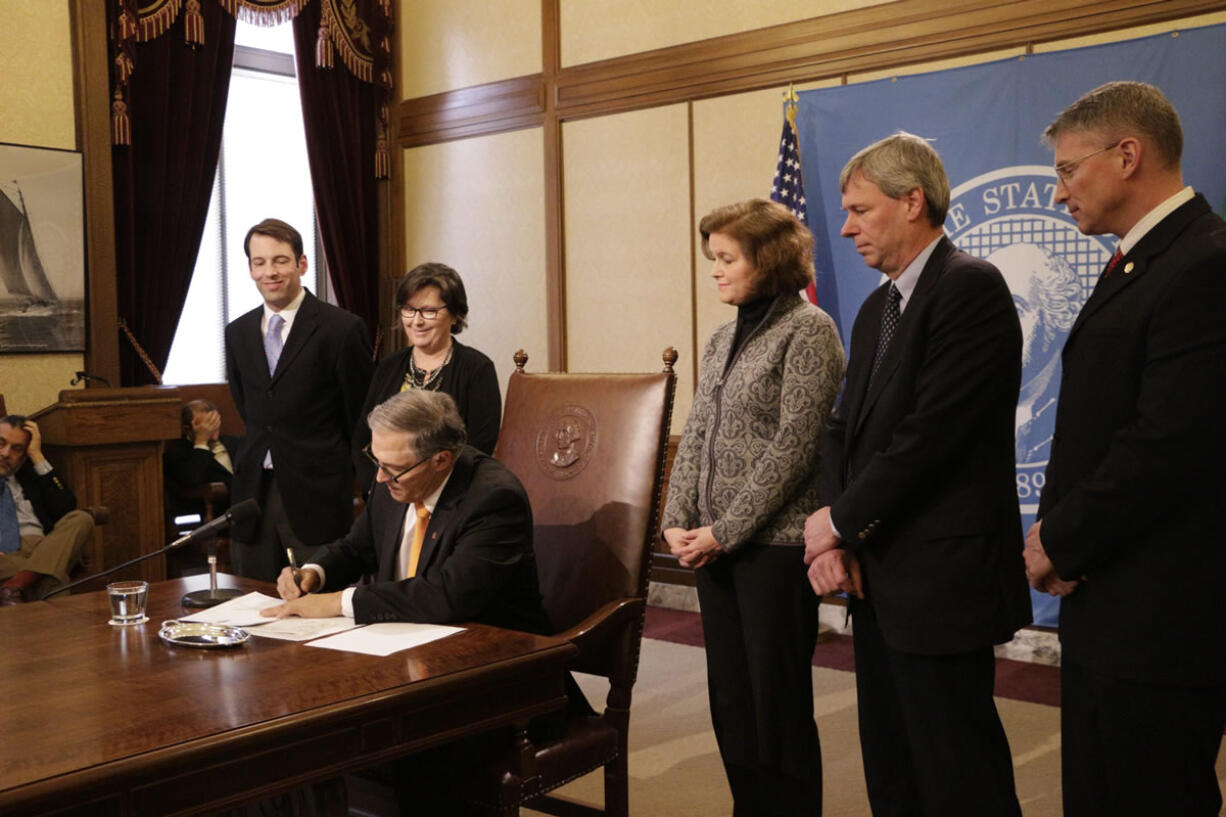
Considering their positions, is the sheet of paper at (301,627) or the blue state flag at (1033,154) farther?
the blue state flag at (1033,154)

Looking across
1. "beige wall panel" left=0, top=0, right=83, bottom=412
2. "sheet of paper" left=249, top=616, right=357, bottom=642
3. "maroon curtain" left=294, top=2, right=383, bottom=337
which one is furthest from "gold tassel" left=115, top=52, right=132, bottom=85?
"sheet of paper" left=249, top=616, right=357, bottom=642

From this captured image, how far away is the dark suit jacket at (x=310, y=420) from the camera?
11.8 feet

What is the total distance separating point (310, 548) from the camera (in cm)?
360

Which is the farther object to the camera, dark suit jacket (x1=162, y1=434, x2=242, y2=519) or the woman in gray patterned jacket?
dark suit jacket (x1=162, y1=434, x2=242, y2=519)

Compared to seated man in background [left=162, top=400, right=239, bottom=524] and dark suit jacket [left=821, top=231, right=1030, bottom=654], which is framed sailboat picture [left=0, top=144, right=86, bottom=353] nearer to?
seated man in background [left=162, top=400, right=239, bottom=524]

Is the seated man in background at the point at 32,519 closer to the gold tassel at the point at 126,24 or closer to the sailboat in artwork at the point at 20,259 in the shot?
the sailboat in artwork at the point at 20,259

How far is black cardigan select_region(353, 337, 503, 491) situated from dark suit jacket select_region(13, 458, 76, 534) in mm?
1896

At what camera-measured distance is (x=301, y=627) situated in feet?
7.18

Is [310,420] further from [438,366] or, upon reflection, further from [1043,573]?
[1043,573]

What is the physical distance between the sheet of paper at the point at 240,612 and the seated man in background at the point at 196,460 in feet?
10.6

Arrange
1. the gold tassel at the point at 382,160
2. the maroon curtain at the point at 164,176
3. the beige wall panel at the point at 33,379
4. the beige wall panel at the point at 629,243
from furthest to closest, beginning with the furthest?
the gold tassel at the point at 382,160 < the maroon curtain at the point at 164,176 < the beige wall panel at the point at 629,243 < the beige wall panel at the point at 33,379

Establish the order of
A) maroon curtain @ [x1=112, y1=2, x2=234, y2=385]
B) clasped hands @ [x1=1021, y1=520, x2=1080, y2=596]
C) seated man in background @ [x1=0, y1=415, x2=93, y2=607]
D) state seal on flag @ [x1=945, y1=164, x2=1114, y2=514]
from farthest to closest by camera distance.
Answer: maroon curtain @ [x1=112, y1=2, x2=234, y2=385] < state seal on flag @ [x1=945, y1=164, x2=1114, y2=514] < seated man in background @ [x1=0, y1=415, x2=93, y2=607] < clasped hands @ [x1=1021, y1=520, x2=1080, y2=596]

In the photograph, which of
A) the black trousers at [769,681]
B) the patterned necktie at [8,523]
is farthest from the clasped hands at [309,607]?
the patterned necktie at [8,523]

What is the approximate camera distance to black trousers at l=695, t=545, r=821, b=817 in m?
2.49
